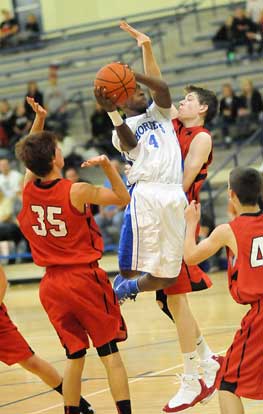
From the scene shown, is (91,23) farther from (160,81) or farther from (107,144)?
(160,81)

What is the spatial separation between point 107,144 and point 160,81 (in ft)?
36.5

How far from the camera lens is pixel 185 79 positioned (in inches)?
750

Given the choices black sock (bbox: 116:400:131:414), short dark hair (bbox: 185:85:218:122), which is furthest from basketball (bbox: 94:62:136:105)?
black sock (bbox: 116:400:131:414)

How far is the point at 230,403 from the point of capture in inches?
203

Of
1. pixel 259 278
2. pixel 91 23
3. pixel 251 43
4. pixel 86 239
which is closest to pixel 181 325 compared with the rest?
pixel 86 239

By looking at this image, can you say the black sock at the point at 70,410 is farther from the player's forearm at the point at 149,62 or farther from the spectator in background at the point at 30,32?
the spectator in background at the point at 30,32

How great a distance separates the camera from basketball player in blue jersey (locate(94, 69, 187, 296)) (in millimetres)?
6664

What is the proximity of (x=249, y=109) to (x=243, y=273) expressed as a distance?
12.0 m

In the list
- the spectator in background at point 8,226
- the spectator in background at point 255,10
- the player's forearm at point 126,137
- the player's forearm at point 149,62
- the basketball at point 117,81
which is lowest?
the spectator in background at point 8,226

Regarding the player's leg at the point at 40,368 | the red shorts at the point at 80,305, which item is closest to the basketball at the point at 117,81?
the red shorts at the point at 80,305

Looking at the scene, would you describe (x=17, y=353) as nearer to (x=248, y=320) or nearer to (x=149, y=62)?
(x=248, y=320)

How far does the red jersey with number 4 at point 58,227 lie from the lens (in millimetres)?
5891

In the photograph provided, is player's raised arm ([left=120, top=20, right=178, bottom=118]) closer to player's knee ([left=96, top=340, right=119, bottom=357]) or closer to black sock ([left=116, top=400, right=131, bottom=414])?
player's knee ([left=96, top=340, right=119, bottom=357])

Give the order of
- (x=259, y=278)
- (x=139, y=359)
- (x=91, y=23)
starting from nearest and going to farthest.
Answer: (x=259, y=278) < (x=139, y=359) < (x=91, y=23)
